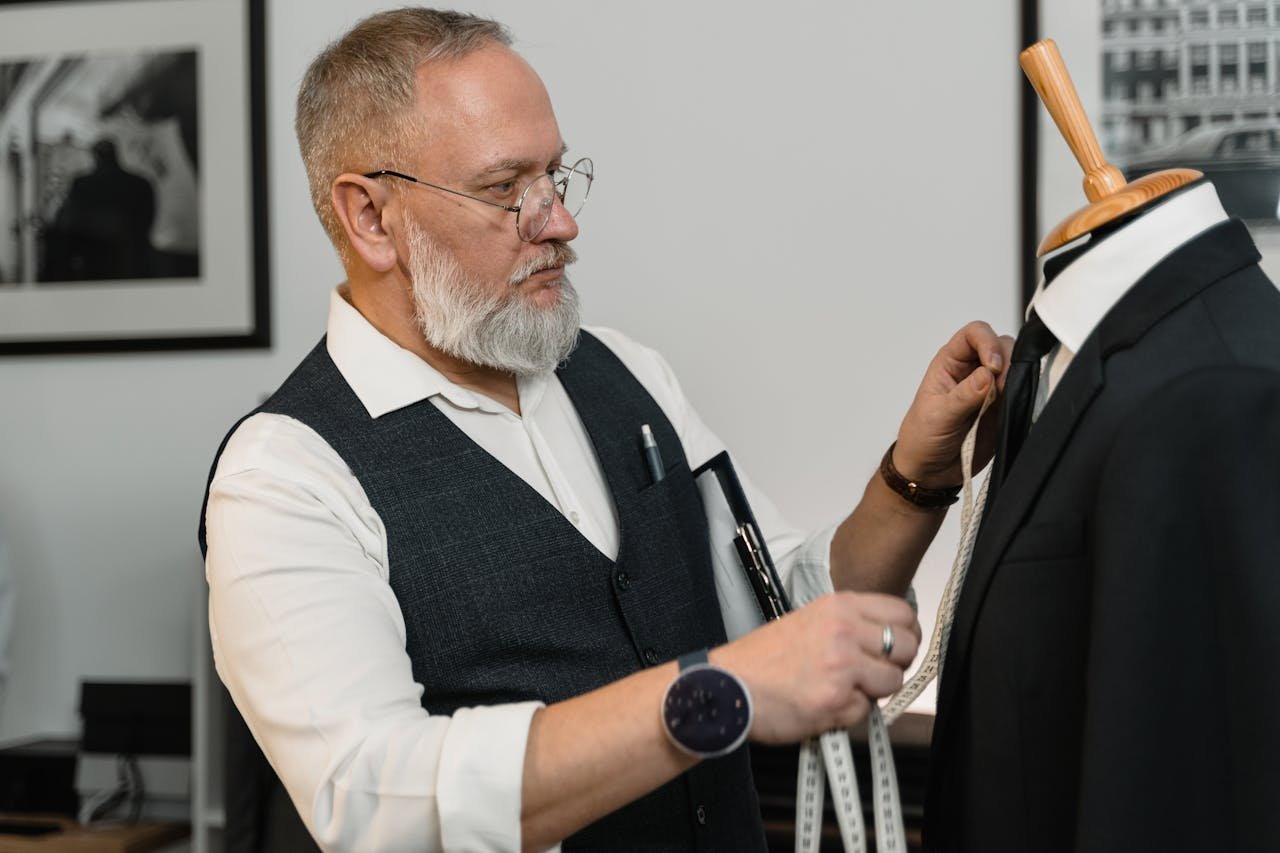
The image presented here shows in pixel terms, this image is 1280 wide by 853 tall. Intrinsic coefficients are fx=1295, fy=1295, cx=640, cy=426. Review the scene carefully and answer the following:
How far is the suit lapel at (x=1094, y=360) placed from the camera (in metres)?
0.86

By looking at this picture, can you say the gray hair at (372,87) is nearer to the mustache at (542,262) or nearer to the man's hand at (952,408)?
the mustache at (542,262)

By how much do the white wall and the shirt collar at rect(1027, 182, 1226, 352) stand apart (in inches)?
54.3

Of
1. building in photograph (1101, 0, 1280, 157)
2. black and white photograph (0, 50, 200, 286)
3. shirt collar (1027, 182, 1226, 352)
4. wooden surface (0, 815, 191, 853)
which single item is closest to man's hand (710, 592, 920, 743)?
shirt collar (1027, 182, 1226, 352)

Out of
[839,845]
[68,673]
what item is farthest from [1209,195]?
[68,673]

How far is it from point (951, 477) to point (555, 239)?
49 centimetres

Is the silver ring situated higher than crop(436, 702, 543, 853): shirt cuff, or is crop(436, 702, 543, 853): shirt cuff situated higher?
the silver ring

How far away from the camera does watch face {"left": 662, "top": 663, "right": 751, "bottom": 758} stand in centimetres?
97

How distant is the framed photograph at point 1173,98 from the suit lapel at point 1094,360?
1.40 meters

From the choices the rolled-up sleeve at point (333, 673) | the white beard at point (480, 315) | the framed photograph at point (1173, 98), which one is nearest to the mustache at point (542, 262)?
the white beard at point (480, 315)

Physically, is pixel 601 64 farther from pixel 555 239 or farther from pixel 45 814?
pixel 45 814

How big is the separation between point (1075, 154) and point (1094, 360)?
7.6 inches

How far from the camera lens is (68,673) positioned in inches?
106

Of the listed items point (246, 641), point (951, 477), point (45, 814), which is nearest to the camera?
point (246, 641)

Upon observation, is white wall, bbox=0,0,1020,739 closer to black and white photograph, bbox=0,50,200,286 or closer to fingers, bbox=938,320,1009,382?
black and white photograph, bbox=0,50,200,286
